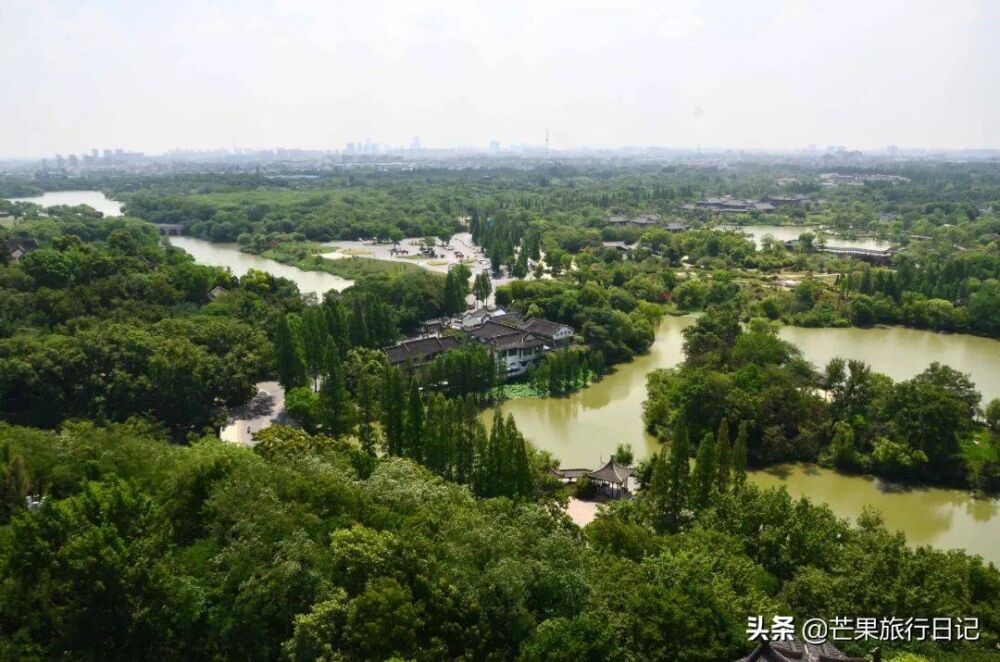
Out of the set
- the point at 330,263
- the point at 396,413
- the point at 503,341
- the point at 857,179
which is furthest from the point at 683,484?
the point at 857,179

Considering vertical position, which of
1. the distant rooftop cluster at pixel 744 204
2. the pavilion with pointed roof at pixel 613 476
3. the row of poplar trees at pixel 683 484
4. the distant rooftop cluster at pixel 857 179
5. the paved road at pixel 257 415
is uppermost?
the distant rooftop cluster at pixel 857 179

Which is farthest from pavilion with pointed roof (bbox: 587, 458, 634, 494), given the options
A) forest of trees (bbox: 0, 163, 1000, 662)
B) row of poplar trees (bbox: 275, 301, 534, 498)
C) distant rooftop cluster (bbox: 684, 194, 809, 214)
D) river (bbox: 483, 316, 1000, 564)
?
distant rooftop cluster (bbox: 684, 194, 809, 214)

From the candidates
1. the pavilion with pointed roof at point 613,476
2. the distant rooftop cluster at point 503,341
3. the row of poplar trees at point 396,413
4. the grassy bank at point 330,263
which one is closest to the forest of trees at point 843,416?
the pavilion with pointed roof at point 613,476

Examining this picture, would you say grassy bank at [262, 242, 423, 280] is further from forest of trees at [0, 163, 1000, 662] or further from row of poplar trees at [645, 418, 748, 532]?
row of poplar trees at [645, 418, 748, 532]

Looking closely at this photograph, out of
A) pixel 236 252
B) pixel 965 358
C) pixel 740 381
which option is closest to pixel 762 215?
pixel 965 358

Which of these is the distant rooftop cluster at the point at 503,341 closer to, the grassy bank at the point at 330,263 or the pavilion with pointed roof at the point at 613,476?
the pavilion with pointed roof at the point at 613,476

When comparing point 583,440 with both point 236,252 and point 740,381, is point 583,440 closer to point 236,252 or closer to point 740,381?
point 740,381
